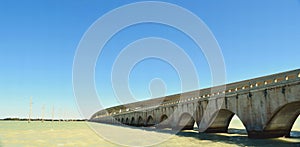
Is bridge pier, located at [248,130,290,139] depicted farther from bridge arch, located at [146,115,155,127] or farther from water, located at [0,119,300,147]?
bridge arch, located at [146,115,155,127]

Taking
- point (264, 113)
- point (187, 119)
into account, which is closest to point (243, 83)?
point (264, 113)

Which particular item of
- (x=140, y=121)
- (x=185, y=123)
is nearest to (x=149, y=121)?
(x=140, y=121)

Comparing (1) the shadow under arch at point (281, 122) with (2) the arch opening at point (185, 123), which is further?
(2) the arch opening at point (185, 123)

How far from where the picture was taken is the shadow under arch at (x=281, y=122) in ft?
66.8

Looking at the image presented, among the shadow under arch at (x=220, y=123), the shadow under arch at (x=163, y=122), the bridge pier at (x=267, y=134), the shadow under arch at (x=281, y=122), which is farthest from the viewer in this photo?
the shadow under arch at (x=163, y=122)

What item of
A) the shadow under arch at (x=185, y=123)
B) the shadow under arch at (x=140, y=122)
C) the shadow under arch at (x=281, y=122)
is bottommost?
the shadow under arch at (x=140, y=122)

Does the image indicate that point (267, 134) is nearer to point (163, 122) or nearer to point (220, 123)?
point (220, 123)

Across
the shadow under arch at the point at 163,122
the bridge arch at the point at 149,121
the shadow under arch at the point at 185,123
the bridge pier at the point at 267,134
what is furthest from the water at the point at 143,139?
the bridge arch at the point at 149,121

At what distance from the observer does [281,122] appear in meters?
21.6

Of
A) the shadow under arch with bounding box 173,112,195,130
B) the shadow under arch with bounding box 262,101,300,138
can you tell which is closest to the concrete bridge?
the shadow under arch with bounding box 262,101,300,138

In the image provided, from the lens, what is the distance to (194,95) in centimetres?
3603

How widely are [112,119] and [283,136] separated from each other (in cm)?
7441

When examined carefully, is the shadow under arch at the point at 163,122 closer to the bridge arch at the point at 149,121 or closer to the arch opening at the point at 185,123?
the arch opening at the point at 185,123

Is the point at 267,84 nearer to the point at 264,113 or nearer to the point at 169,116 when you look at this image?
the point at 264,113
